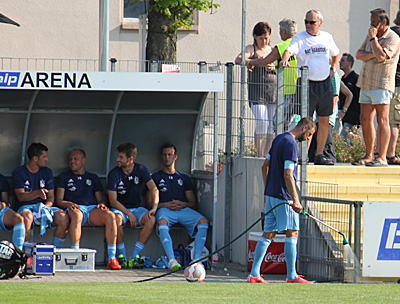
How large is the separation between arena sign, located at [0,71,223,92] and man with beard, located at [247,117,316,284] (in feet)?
5.71

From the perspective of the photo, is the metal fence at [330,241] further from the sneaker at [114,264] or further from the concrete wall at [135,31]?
the concrete wall at [135,31]

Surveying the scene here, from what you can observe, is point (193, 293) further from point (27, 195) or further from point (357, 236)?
point (27, 195)

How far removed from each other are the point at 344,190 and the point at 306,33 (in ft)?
7.35

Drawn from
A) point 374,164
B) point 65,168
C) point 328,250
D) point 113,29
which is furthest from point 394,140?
point 113,29

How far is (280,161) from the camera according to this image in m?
10.6

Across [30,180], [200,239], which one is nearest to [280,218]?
[200,239]

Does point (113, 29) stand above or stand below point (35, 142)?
above

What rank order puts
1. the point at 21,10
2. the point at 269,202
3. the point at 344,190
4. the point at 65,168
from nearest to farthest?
the point at 269,202, the point at 344,190, the point at 65,168, the point at 21,10

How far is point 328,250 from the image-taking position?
11.3m

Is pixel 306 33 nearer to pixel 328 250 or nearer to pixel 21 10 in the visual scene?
→ pixel 328 250

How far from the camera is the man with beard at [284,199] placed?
10.5 m

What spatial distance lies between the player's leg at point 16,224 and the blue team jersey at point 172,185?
2095 mm

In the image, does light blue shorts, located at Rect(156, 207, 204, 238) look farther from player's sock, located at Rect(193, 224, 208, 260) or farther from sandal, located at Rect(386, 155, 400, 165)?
sandal, located at Rect(386, 155, 400, 165)

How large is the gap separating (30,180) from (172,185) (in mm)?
1997
